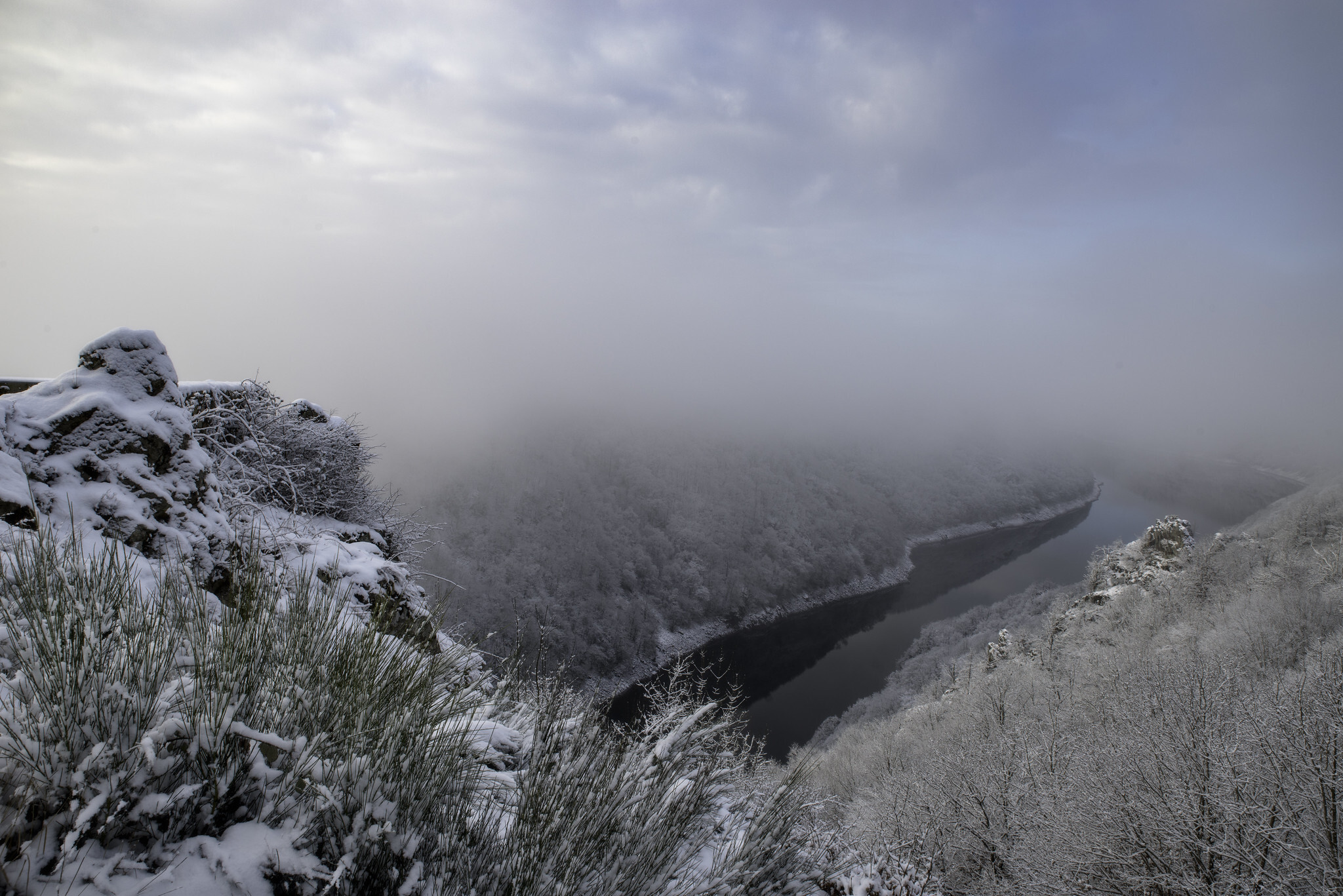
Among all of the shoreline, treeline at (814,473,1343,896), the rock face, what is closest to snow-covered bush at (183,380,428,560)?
the rock face

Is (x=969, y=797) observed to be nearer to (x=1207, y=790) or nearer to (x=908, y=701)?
(x=1207, y=790)

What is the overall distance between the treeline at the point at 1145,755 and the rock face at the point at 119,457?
415 inches

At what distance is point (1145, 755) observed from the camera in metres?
10.6

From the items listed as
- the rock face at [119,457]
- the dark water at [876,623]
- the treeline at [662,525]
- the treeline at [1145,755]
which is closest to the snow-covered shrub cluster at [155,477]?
the rock face at [119,457]

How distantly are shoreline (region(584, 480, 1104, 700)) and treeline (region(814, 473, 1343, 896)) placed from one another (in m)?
19.0

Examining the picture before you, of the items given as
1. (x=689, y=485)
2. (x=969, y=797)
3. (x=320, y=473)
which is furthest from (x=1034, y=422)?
(x=320, y=473)

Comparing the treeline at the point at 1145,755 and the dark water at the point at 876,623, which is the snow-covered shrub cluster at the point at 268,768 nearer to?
the treeline at the point at 1145,755

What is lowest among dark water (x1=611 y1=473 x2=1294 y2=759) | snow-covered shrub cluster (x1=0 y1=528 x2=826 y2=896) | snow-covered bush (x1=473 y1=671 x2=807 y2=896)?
dark water (x1=611 y1=473 x2=1294 y2=759)

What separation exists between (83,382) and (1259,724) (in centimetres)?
1742

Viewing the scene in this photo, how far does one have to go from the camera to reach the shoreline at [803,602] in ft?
154

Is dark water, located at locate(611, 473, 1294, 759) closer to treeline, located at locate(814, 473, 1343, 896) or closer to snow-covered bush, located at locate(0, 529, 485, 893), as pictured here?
treeline, located at locate(814, 473, 1343, 896)

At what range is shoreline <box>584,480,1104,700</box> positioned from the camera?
46844mm

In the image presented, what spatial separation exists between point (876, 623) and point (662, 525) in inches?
1089

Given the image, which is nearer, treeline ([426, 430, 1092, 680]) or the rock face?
the rock face
